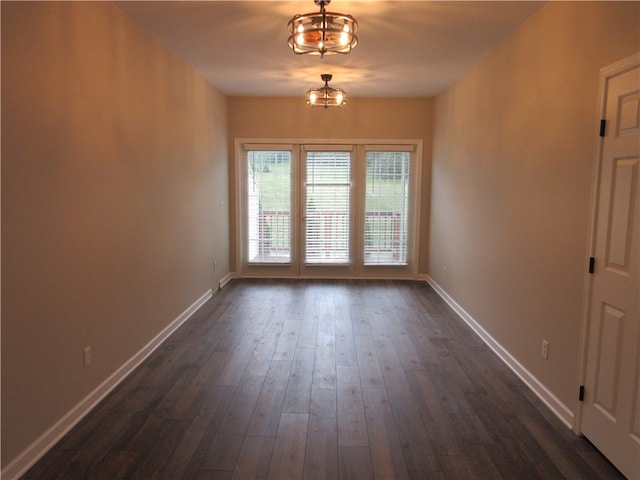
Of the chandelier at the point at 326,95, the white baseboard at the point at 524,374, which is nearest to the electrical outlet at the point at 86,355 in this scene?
the white baseboard at the point at 524,374

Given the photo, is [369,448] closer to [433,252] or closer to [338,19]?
[338,19]

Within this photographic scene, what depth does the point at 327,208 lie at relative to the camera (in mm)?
6586

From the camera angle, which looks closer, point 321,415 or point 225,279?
point 321,415

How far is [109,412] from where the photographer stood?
2.72 meters

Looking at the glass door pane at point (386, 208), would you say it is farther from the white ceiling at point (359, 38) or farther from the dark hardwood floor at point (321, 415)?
the dark hardwood floor at point (321, 415)

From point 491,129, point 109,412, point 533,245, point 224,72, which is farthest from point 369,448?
point 224,72

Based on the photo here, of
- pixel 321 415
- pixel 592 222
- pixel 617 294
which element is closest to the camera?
pixel 617 294

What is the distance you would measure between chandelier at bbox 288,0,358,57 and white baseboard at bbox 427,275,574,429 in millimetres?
2630

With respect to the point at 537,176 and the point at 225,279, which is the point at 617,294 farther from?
the point at 225,279

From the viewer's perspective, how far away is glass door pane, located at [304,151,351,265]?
21.4ft

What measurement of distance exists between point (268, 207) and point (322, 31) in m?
4.18

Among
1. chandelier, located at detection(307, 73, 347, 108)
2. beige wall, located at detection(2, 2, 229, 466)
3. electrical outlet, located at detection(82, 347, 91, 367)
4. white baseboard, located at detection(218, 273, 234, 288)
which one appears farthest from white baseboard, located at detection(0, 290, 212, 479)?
chandelier, located at detection(307, 73, 347, 108)

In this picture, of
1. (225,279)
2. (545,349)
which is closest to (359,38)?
(545,349)

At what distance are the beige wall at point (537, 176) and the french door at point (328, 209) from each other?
1.82 m
